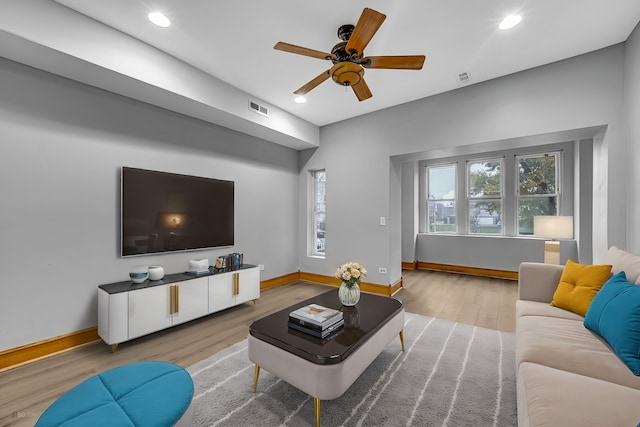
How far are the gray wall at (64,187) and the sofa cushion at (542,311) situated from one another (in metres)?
3.56

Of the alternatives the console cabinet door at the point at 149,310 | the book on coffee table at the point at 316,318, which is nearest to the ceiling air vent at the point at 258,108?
the console cabinet door at the point at 149,310

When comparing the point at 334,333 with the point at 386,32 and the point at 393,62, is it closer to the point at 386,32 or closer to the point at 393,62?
the point at 393,62

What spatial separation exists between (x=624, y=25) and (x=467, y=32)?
1.37 meters

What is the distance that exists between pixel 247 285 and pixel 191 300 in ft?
2.50

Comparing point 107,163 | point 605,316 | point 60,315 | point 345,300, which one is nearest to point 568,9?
point 605,316

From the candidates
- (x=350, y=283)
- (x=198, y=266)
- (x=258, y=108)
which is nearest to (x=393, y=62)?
(x=350, y=283)

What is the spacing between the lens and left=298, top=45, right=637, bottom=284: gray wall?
2.76 meters

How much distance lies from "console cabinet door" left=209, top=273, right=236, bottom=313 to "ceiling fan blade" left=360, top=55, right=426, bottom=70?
110 inches

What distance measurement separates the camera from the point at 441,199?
20.7 feet

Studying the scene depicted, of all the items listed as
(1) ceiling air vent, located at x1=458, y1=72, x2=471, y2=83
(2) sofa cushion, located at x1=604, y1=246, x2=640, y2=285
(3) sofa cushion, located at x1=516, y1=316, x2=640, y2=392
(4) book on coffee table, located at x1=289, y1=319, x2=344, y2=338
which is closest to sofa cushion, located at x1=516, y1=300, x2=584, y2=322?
(3) sofa cushion, located at x1=516, y1=316, x2=640, y2=392

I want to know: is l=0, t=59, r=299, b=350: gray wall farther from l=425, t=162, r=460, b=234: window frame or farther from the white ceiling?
l=425, t=162, r=460, b=234: window frame

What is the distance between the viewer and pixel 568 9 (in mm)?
2242

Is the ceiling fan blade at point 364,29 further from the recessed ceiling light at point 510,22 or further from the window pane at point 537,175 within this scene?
the window pane at point 537,175

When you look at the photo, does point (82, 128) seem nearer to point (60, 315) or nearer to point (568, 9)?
point (60, 315)
